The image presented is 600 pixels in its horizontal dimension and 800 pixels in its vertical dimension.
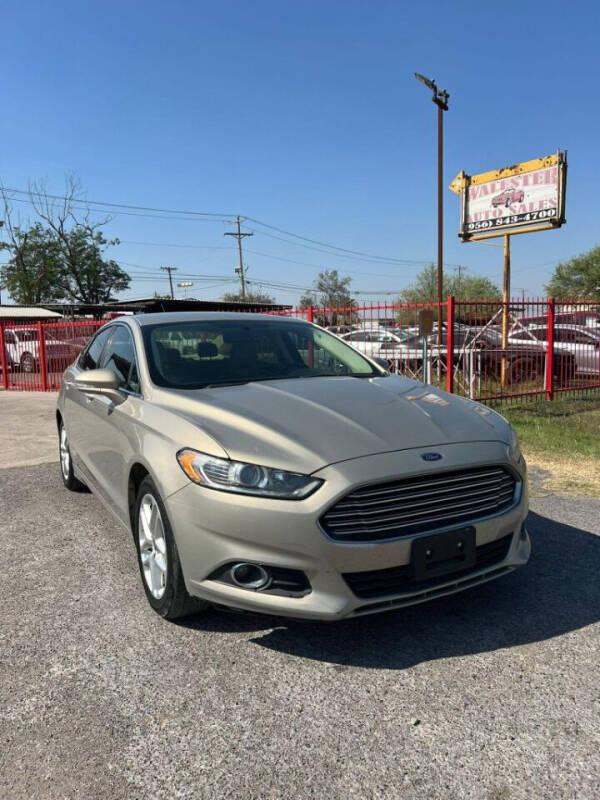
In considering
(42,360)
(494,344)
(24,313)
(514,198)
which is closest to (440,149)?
(514,198)

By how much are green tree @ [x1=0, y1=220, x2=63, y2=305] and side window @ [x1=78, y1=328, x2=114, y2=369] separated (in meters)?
48.4

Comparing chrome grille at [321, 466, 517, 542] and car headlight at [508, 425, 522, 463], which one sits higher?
→ car headlight at [508, 425, 522, 463]

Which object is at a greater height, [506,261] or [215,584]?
[506,261]

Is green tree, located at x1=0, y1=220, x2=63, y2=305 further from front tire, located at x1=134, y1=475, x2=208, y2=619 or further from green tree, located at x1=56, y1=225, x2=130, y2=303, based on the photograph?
front tire, located at x1=134, y1=475, x2=208, y2=619

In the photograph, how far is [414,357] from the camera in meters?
10.3

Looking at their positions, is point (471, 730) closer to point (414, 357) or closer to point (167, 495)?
point (167, 495)

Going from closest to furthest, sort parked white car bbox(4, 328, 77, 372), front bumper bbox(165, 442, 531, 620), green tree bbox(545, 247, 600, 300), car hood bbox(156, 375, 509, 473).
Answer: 1. front bumper bbox(165, 442, 531, 620)
2. car hood bbox(156, 375, 509, 473)
3. parked white car bbox(4, 328, 77, 372)
4. green tree bbox(545, 247, 600, 300)

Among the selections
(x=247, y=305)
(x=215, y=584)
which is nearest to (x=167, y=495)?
(x=215, y=584)

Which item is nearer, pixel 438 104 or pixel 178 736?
pixel 178 736

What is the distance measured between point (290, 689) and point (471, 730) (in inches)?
28.0

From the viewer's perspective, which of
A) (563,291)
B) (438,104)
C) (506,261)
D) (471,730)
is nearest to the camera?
(471,730)

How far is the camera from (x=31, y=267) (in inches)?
1940

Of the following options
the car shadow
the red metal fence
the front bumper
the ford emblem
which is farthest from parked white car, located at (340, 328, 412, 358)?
the front bumper

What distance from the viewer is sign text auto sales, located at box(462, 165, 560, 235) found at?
13.6 metres
